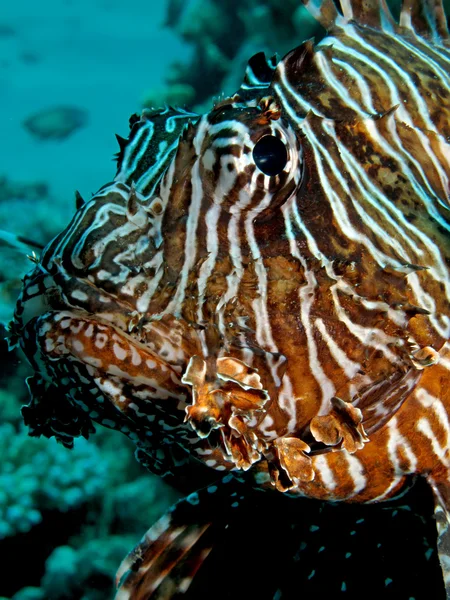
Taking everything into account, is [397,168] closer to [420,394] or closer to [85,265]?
[420,394]

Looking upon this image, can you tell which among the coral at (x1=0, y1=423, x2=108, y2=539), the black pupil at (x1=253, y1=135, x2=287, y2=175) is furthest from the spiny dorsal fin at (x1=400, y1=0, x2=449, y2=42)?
the coral at (x1=0, y1=423, x2=108, y2=539)

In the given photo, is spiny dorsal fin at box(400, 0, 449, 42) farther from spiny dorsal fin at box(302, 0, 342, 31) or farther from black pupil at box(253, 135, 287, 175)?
black pupil at box(253, 135, 287, 175)

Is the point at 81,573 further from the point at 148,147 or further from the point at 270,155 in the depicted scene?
the point at 270,155

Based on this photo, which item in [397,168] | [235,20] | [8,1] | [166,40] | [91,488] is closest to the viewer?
[397,168]

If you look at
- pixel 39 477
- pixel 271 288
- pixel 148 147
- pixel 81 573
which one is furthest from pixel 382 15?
pixel 39 477

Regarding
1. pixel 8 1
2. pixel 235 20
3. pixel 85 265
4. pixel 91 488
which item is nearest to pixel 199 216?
pixel 85 265

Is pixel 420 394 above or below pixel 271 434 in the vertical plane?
below
